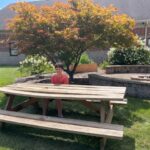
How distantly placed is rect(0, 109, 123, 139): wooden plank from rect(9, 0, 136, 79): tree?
2.97 m

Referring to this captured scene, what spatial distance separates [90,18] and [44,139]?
383cm

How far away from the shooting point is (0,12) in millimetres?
26766

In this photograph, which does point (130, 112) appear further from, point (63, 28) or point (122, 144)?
point (63, 28)

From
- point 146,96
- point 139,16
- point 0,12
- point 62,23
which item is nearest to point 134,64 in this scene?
point 146,96

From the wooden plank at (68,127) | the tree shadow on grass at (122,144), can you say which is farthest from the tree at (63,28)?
the tree shadow on grass at (122,144)

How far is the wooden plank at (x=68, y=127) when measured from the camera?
170 inches

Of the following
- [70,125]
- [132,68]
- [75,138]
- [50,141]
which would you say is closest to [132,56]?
[132,68]

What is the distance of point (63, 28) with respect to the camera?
25.6 ft

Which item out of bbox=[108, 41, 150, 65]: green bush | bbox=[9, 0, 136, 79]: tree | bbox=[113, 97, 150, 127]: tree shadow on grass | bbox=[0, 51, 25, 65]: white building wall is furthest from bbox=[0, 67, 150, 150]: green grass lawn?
bbox=[0, 51, 25, 65]: white building wall

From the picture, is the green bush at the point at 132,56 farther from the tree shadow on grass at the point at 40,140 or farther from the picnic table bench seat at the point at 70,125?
the picnic table bench seat at the point at 70,125

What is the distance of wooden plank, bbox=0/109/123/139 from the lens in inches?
170

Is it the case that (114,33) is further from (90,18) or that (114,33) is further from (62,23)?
(62,23)

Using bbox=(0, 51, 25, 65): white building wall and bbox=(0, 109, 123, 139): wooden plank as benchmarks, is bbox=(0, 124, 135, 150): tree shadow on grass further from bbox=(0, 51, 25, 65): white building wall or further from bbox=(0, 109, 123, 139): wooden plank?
bbox=(0, 51, 25, 65): white building wall

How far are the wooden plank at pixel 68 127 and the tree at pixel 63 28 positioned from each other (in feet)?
9.75
